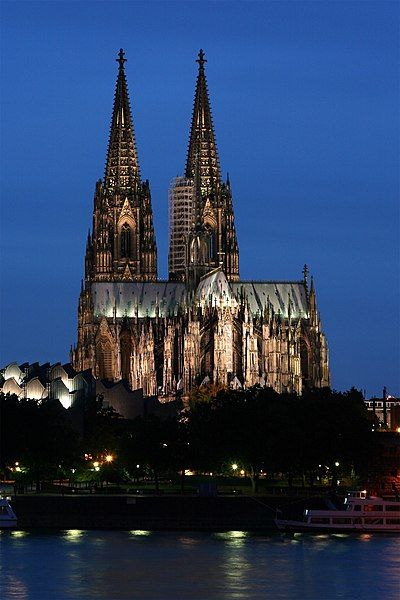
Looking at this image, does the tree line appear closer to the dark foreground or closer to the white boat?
the dark foreground

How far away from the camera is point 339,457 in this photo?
144250 millimetres

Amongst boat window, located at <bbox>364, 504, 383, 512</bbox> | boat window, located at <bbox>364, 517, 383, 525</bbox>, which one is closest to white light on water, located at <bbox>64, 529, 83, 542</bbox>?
boat window, located at <bbox>364, 517, 383, 525</bbox>

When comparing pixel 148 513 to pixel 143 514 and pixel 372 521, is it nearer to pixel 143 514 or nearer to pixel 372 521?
pixel 143 514

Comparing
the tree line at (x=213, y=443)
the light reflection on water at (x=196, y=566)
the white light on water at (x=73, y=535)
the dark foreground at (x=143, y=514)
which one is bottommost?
the light reflection on water at (x=196, y=566)

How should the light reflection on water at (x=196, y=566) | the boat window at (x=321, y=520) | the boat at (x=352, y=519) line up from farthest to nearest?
the boat window at (x=321, y=520), the boat at (x=352, y=519), the light reflection on water at (x=196, y=566)

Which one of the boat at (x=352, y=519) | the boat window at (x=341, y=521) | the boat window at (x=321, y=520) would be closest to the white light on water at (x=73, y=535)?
the boat at (x=352, y=519)

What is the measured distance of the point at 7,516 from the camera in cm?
12350

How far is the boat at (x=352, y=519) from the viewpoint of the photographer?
4798 inches

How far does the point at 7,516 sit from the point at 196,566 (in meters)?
21.7

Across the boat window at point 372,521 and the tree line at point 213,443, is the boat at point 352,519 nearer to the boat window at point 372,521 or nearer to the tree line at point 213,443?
the boat window at point 372,521

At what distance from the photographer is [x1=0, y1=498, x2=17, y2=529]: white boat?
123m

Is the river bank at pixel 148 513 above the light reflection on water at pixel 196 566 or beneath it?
above

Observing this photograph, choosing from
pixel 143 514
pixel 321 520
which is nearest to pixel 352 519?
pixel 321 520

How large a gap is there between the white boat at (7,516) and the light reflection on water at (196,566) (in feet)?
7.99
